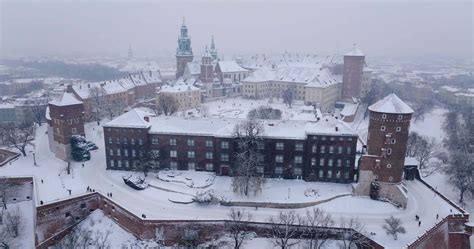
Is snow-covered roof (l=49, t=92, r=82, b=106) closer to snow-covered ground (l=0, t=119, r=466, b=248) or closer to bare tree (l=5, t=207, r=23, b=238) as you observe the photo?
snow-covered ground (l=0, t=119, r=466, b=248)

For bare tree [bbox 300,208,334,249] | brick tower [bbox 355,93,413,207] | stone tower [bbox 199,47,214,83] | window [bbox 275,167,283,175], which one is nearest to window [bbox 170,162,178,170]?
window [bbox 275,167,283,175]

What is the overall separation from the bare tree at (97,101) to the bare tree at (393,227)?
222ft

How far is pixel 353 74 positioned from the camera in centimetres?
12231

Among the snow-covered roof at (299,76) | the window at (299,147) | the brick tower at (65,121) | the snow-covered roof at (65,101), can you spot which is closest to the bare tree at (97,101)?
the brick tower at (65,121)

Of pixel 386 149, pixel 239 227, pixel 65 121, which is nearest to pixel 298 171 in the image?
pixel 386 149

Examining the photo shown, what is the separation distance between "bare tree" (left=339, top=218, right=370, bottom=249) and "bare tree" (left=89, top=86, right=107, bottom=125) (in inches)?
2503

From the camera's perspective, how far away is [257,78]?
5157 inches

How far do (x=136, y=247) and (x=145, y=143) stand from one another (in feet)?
62.0

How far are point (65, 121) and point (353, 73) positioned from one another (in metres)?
89.9

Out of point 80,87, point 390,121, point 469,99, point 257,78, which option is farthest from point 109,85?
point 469,99

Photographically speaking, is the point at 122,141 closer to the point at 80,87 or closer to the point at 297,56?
the point at 80,87

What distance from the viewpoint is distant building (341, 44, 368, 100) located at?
397ft

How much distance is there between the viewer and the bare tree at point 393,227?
142ft

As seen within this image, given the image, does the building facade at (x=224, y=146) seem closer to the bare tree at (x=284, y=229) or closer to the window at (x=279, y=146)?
the window at (x=279, y=146)
